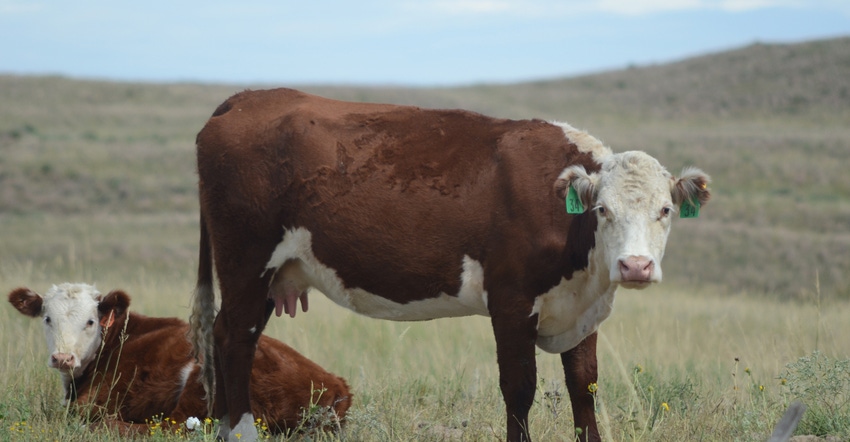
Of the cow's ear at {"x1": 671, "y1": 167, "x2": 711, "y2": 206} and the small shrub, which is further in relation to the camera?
the small shrub

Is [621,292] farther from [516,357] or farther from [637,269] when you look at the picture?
[637,269]

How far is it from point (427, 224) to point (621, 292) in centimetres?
1065

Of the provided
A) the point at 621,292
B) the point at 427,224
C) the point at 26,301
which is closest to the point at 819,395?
the point at 427,224

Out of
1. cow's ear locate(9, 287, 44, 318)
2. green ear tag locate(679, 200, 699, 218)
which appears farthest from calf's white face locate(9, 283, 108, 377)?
green ear tag locate(679, 200, 699, 218)

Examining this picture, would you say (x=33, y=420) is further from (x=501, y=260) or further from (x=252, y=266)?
(x=501, y=260)

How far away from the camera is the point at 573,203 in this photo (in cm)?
539

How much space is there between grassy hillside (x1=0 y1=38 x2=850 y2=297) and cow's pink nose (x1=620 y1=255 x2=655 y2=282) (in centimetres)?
403

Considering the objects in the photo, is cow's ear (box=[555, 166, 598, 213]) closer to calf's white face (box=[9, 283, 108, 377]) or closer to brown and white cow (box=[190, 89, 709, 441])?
brown and white cow (box=[190, 89, 709, 441])

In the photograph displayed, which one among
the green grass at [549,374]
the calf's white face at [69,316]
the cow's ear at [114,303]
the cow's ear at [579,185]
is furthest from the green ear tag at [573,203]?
the calf's white face at [69,316]

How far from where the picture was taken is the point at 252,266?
6.53 m

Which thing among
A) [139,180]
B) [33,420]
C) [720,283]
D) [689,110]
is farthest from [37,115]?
[33,420]

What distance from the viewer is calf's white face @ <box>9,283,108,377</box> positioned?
23.7 ft

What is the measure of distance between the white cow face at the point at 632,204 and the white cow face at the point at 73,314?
12.4 feet

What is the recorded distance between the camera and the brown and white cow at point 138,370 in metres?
6.88
